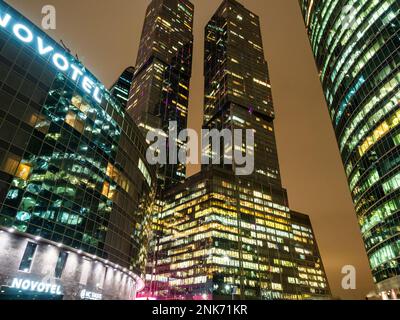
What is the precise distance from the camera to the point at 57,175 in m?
34.5

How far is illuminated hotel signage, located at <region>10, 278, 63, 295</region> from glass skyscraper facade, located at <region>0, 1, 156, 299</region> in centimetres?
11

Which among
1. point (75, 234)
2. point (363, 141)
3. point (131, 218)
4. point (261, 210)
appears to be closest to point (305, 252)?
point (261, 210)

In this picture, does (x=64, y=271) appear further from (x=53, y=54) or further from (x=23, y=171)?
(x=53, y=54)

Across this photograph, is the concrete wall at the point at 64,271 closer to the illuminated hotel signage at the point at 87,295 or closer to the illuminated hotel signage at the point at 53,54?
the illuminated hotel signage at the point at 87,295

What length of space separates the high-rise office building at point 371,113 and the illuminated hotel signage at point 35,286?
64.5 meters

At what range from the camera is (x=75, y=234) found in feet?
117

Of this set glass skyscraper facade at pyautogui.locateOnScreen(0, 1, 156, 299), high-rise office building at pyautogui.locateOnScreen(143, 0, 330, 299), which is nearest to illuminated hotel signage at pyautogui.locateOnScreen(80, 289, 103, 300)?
glass skyscraper facade at pyautogui.locateOnScreen(0, 1, 156, 299)

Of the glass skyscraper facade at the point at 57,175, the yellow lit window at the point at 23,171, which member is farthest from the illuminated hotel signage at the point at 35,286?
the yellow lit window at the point at 23,171

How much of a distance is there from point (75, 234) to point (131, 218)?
13639 mm

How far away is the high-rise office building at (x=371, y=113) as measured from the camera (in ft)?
215

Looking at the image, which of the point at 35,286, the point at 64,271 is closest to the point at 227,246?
the point at 64,271

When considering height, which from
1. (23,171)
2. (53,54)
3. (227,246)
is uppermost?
(227,246)

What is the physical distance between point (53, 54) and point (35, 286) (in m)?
27.2
